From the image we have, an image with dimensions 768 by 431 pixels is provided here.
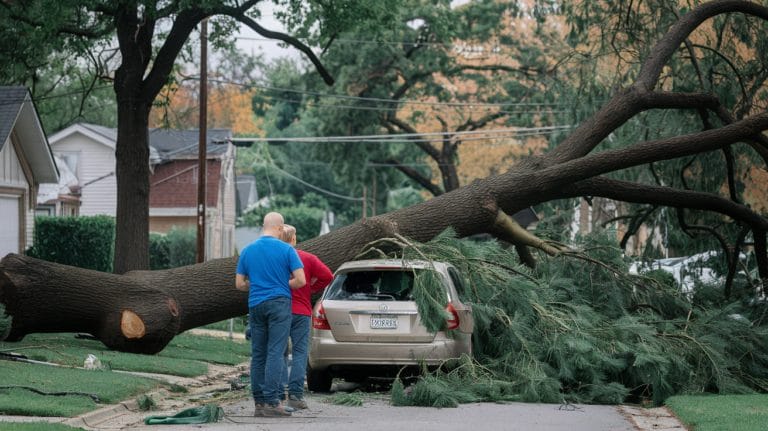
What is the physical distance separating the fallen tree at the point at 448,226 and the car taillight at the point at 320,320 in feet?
8.13

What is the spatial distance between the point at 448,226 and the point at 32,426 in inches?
329

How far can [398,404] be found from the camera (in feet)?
40.4

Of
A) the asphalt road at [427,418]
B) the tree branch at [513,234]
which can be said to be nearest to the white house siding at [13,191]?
the tree branch at [513,234]

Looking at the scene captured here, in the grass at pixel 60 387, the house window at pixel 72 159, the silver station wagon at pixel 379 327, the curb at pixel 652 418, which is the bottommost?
the curb at pixel 652 418

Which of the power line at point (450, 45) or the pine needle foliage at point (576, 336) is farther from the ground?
the power line at point (450, 45)

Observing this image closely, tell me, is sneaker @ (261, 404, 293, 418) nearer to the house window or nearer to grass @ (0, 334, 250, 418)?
grass @ (0, 334, 250, 418)

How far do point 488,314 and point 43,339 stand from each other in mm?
7631

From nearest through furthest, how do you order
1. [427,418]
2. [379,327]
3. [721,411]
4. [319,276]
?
[427,418] < [721,411] < [319,276] < [379,327]

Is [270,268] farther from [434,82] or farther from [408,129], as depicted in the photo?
[408,129]

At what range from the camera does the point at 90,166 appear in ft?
167

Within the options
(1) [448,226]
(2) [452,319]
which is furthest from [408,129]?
(2) [452,319]

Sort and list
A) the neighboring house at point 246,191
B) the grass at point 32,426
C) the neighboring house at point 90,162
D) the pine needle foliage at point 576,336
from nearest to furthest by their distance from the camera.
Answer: the grass at point 32,426
the pine needle foliage at point 576,336
the neighboring house at point 90,162
the neighboring house at point 246,191

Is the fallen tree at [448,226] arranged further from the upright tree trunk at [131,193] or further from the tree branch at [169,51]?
the tree branch at [169,51]

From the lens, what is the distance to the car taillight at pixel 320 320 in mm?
13555
